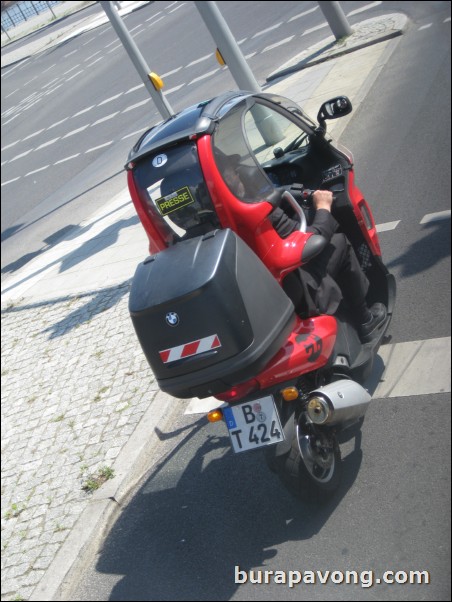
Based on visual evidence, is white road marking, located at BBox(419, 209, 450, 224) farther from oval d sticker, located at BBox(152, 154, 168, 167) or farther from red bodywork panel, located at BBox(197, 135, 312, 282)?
oval d sticker, located at BBox(152, 154, 168, 167)

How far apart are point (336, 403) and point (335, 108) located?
7.53 ft

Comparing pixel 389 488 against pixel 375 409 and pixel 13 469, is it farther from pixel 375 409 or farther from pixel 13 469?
pixel 13 469

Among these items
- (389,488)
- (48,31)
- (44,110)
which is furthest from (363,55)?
(48,31)

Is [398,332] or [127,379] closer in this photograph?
[398,332]

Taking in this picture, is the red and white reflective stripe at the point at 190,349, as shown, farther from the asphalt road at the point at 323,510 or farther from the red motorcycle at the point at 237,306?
the asphalt road at the point at 323,510

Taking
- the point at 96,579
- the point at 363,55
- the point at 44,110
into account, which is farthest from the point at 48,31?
the point at 96,579

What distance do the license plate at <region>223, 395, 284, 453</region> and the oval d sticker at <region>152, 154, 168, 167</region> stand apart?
1.47 metres

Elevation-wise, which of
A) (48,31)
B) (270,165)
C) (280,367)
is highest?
(48,31)

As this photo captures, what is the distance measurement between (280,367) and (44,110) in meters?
25.5

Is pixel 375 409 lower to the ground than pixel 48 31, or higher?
lower

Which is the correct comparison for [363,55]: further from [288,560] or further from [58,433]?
[288,560]

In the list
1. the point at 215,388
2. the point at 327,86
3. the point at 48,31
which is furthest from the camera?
the point at 48,31

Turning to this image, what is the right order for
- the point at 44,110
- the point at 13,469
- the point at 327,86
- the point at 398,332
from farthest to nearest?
the point at 44,110 < the point at 327,86 < the point at 13,469 < the point at 398,332

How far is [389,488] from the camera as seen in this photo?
13.4 ft
